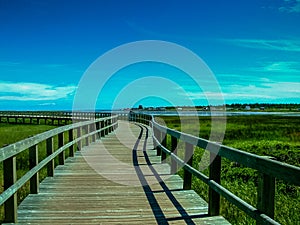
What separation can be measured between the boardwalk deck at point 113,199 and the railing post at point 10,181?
16cm

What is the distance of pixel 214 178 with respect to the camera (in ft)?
17.3

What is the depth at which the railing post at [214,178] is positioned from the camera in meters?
5.21

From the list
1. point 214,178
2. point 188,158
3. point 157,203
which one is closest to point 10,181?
point 157,203

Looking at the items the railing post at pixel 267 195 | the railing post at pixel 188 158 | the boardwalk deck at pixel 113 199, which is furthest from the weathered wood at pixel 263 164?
the railing post at pixel 188 158

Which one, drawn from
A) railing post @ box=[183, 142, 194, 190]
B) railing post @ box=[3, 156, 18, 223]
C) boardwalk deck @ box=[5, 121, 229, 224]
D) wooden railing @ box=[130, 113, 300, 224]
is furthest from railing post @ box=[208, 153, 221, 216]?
railing post @ box=[3, 156, 18, 223]

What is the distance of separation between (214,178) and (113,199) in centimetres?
200

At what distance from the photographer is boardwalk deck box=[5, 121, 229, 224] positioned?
17.4ft

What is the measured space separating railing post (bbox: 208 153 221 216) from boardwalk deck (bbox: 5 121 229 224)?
0.12 metres

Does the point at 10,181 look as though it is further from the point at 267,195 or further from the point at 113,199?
the point at 267,195

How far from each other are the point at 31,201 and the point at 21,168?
757 centimetres

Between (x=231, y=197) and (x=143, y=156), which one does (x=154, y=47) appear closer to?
(x=143, y=156)

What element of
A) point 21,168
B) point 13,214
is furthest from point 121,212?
point 21,168

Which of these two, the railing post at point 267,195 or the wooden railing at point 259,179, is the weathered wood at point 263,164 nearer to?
the wooden railing at point 259,179

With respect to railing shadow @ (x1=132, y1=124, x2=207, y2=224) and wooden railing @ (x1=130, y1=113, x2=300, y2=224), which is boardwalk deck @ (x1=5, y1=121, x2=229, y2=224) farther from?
wooden railing @ (x1=130, y1=113, x2=300, y2=224)
